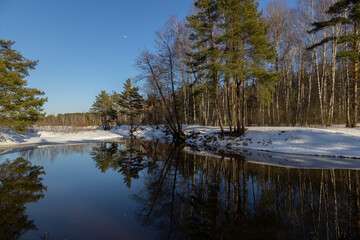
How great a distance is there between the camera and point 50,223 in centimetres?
397

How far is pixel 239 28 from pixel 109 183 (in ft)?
49.3

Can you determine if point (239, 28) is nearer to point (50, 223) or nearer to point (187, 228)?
point (187, 228)

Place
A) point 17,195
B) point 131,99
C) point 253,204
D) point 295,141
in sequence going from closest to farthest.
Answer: point 253,204 < point 17,195 < point 295,141 < point 131,99

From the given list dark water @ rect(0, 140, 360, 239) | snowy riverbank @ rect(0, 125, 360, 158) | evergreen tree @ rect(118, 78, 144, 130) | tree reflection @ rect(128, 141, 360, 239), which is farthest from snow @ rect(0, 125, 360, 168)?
evergreen tree @ rect(118, 78, 144, 130)

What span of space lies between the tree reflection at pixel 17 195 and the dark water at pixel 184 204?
0.8 inches

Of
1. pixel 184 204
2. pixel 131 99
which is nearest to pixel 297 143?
pixel 184 204

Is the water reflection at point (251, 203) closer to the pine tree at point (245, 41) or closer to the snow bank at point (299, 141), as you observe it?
the snow bank at point (299, 141)

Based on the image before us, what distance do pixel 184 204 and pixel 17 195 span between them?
5.54 metres

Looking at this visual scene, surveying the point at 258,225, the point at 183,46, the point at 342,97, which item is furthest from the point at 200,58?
the point at 342,97

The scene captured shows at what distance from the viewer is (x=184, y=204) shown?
182 inches

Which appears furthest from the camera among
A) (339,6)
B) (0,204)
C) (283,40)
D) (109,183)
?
(283,40)

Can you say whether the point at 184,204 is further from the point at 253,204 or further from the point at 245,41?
the point at 245,41

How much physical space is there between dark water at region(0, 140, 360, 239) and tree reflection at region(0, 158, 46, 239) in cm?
2

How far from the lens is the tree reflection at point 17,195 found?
12.1ft
